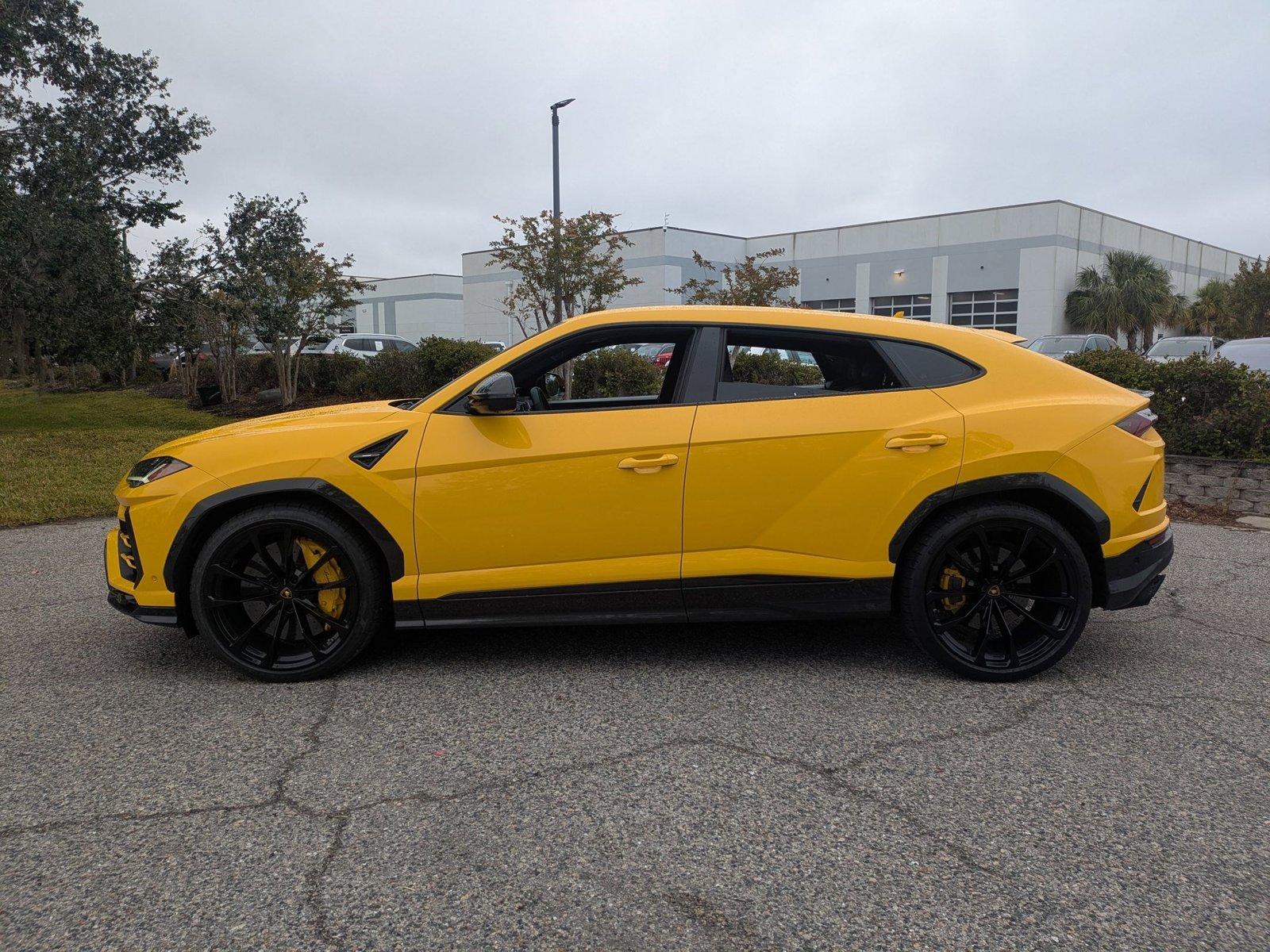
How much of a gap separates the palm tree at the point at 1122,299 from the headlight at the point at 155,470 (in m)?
40.2

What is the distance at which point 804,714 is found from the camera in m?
3.51

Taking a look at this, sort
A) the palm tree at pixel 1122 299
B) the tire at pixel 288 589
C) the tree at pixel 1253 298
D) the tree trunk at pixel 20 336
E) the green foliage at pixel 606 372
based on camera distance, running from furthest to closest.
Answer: the palm tree at pixel 1122 299 → the tree at pixel 1253 298 → the tree trunk at pixel 20 336 → the green foliage at pixel 606 372 → the tire at pixel 288 589

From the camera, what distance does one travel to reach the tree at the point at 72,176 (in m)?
15.5

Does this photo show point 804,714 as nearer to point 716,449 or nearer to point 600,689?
point 600,689

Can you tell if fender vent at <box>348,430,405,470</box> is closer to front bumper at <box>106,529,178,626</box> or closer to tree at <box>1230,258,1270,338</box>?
front bumper at <box>106,529,178,626</box>

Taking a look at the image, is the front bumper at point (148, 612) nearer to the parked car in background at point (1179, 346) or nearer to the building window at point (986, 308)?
the parked car in background at point (1179, 346)

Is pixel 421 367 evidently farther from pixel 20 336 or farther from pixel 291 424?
pixel 291 424

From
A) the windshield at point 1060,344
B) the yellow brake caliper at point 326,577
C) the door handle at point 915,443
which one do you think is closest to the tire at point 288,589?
the yellow brake caliper at point 326,577

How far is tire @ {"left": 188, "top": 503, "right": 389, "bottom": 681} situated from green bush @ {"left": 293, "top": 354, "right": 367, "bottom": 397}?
17.4 meters

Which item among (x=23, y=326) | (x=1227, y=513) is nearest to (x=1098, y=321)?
(x=1227, y=513)

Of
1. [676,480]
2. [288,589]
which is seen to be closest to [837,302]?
[676,480]

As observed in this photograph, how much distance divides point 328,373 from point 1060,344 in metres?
18.1

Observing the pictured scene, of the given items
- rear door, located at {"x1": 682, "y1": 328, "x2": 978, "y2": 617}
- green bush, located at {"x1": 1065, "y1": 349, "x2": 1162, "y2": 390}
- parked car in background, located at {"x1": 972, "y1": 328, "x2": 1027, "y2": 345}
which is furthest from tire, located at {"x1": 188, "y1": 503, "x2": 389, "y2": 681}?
green bush, located at {"x1": 1065, "y1": 349, "x2": 1162, "y2": 390}

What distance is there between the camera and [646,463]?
147 inches
